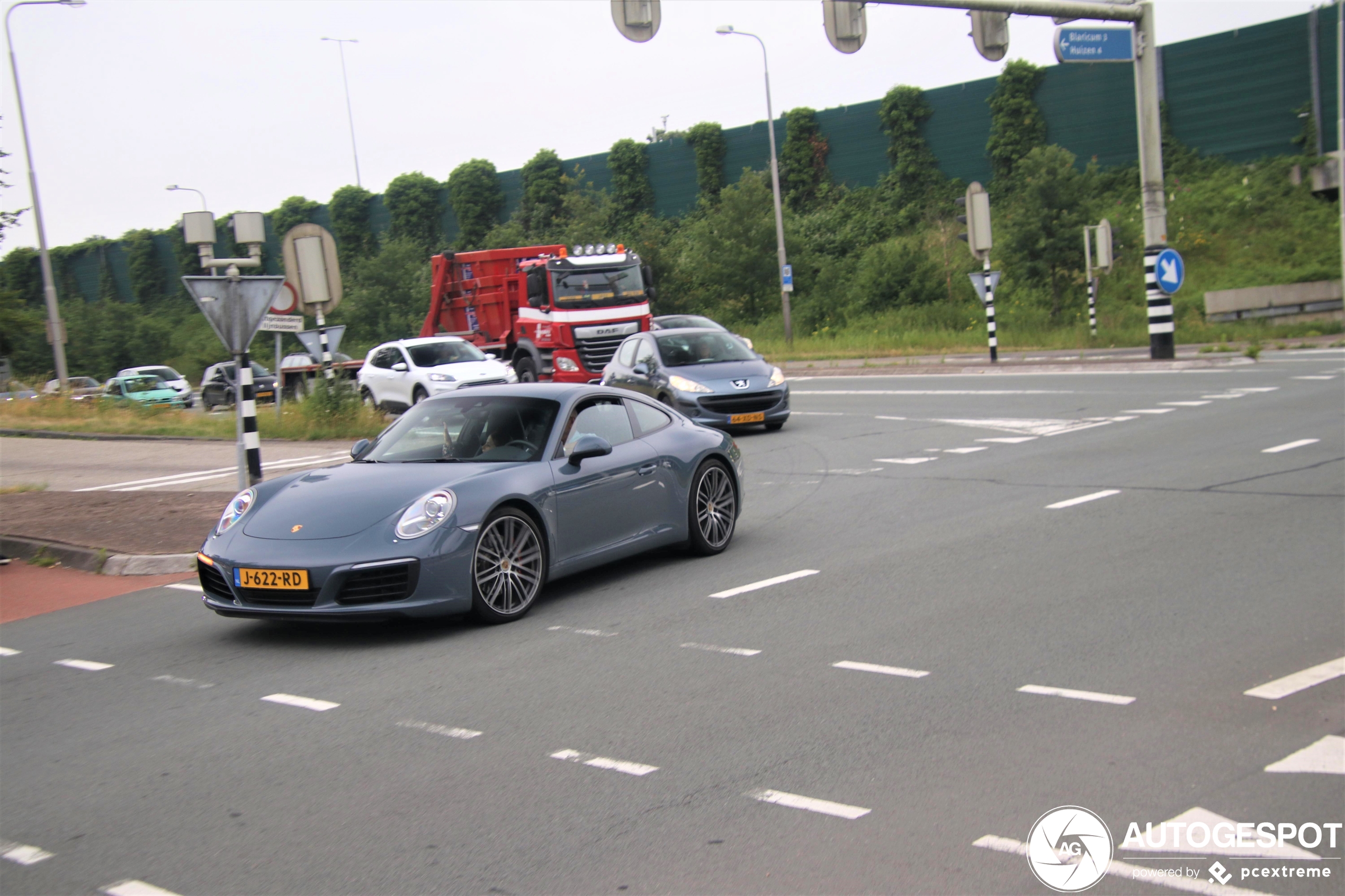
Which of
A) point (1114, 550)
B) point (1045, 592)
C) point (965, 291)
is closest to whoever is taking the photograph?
point (1045, 592)

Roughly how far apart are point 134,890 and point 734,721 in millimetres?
2379

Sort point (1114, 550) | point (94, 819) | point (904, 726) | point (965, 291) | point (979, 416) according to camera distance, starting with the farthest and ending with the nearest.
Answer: point (965, 291)
point (979, 416)
point (1114, 550)
point (904, 726)
point (94, 819)

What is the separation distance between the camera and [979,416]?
1727 centimetres

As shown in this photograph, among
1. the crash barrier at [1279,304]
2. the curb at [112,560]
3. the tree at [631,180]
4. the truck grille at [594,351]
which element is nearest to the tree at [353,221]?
the tree at [631,180]

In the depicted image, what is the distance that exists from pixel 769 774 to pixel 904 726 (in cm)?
77

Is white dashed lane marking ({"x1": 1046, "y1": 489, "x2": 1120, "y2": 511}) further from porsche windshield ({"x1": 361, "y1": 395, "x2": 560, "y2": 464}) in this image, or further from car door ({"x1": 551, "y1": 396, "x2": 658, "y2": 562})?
porsche windshield ({"x1": 361, "y1": 395, "x2": 560, "y2": 464})

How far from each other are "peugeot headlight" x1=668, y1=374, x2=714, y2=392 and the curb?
26.5 ft

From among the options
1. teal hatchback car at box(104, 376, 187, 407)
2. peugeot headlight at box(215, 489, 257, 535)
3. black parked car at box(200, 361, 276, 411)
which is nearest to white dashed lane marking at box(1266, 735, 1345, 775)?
peugeot headlight at box(215, 489, 257, 535)

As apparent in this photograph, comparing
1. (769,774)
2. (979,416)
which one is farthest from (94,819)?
(979,416)

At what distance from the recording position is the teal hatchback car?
35.5 metres

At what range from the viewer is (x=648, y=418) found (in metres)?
8.81

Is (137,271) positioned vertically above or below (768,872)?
above

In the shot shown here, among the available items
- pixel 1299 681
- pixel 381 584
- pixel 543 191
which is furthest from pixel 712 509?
pixel 543 191

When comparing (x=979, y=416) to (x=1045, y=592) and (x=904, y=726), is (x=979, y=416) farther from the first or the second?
(x=904, y=726)
